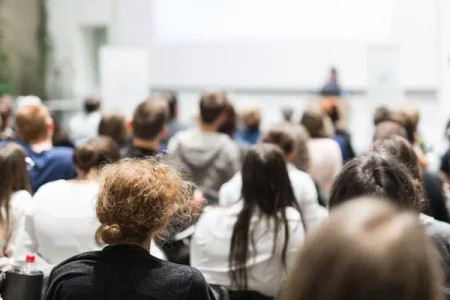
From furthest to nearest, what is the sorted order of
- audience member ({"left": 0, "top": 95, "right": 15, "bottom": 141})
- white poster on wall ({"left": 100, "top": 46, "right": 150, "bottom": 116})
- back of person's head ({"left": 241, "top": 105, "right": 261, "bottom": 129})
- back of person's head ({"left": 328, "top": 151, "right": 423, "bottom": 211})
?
white poster on wall ({"left": 100, "top": 46, "right": 150, "bottom": 116}), back of person's head ({"left": 241, "top": 105, "right": 261, "bottom": 129}), audience member ({"left": 0, "top": 95, "right": 15, "bottom": 141}), back of person's head ({"left": 328, "top": 151, "right": 423, "bottom": 211})

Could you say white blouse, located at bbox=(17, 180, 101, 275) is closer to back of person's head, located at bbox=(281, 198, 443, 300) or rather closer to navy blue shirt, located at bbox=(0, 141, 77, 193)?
navy blue shirt, located at bbox=(0, 141, 77, 193)

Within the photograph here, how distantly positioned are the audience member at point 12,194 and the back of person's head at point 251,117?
311cm

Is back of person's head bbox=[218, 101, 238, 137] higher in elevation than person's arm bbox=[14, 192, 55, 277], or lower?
higher

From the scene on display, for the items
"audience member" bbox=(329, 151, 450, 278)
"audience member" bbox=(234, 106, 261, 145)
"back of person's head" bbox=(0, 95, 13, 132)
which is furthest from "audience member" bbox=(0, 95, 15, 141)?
"audience member" bbox=(329, 151, 450, 278)

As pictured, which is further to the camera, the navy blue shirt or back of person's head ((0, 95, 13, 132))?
back of person's head ((0, 95, 13, 132))

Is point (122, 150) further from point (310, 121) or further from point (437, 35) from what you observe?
point (437, 35)

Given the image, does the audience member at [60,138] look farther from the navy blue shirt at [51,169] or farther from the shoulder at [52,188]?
the shoulder at [52,188]

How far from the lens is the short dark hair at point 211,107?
4.93m

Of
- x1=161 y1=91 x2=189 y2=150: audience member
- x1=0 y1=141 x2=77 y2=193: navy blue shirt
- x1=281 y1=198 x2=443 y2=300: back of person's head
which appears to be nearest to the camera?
x1=281 y1=198 x2=443 y2=300: back of person's head

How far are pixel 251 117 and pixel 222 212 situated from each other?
326cm

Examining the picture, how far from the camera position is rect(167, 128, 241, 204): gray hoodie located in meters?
4.74

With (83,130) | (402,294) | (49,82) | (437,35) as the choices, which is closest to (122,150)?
(83,130)

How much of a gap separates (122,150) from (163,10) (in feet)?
31.1

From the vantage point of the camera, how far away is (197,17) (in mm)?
13438
